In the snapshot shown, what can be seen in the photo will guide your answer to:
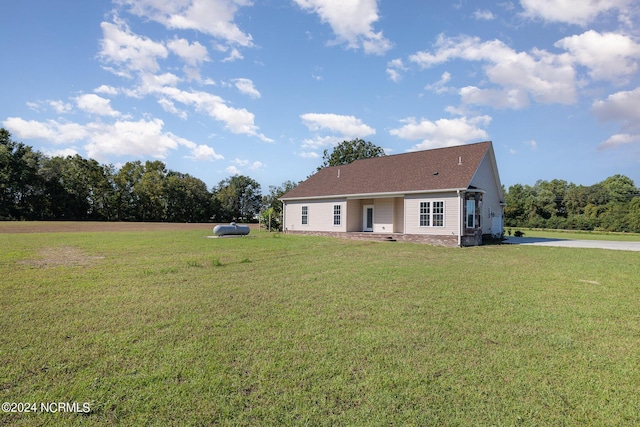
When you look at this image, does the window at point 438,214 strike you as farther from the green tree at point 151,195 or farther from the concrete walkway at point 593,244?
the green tree at point 151,195

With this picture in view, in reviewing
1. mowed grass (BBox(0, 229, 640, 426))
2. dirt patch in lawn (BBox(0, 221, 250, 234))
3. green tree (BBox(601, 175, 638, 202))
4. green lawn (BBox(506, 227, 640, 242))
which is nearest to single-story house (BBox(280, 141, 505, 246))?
green lawn (BBox(506, 227, 640, 242))

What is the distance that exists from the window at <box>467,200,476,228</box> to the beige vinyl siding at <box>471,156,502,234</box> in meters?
1.41

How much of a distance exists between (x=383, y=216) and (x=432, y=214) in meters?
3.93

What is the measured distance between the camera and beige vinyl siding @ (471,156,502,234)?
19812mm

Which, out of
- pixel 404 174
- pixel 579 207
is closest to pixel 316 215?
pixel 404 174

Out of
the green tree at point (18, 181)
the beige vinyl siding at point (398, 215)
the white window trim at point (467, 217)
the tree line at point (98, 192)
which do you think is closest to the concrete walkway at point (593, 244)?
the white window trim at point (467, 217)

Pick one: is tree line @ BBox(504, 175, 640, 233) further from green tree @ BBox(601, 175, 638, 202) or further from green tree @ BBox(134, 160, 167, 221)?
green tree @ BBox(134, 160, 167, 221)

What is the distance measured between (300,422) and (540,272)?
895cm

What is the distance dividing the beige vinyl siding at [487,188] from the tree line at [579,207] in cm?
2243

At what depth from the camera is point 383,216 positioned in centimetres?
2158

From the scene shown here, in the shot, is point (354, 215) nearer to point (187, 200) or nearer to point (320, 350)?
point (320, 350)

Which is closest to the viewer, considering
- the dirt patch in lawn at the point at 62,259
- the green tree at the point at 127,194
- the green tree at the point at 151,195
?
the dirt patch in lawn at the point at 62,259

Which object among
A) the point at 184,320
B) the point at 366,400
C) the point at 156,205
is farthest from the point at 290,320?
the point at 156,205

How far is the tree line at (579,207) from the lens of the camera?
3539 cm
